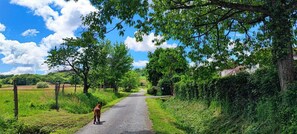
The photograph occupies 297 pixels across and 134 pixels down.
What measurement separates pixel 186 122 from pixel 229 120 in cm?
608

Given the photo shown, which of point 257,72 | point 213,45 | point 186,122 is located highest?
point 213,45

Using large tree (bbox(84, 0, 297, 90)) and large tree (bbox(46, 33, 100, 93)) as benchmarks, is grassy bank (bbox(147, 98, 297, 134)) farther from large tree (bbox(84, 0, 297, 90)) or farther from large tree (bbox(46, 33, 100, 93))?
large tree (bbox(46, 33, 100, 93))

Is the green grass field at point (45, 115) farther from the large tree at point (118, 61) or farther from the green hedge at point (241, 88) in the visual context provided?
the large tree at point (118, 61)

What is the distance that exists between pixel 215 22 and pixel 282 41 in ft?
13.3

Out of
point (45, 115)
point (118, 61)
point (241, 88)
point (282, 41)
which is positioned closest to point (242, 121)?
point (241, 88)

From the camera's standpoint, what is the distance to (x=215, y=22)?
1506 cm

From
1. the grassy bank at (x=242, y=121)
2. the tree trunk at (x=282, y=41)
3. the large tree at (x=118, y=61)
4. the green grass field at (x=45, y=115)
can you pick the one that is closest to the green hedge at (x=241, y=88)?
the grassy bank at (x=242, y=121)

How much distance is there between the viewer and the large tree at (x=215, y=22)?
11672mm

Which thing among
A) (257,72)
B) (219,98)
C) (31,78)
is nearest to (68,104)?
(219,98)

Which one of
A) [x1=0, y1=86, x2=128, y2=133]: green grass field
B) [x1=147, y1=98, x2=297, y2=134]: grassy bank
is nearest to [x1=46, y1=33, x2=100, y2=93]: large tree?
[x1=0, y1=86, x2=128, y2=133]: green grass field

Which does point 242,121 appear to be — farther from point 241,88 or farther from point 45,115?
point 45,115

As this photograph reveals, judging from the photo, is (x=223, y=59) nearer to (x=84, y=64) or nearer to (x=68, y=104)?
(x=68, y=104)

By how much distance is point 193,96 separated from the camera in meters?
29.5

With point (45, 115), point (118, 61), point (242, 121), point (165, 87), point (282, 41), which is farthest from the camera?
point (165, 87)
